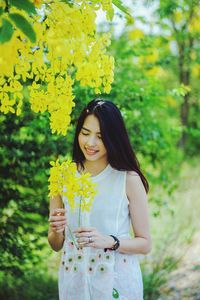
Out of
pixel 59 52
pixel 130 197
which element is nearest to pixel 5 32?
pixel 59 52

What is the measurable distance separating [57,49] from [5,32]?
0.90 feet

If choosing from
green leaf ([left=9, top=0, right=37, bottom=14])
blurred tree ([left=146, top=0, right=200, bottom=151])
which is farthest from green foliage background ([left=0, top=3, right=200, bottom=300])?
green leaf ([left=9, top=0, right=37, bottom=14])

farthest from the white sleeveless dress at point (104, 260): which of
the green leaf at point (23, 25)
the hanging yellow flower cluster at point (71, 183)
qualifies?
the green leaf at point (23, 25)

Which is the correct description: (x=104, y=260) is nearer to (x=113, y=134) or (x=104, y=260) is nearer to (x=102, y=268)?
(x=102, y=268)

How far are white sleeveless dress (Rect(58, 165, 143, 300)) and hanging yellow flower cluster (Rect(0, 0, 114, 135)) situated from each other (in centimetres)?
45

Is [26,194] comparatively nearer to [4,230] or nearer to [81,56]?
[4,230]

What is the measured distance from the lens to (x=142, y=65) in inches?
229

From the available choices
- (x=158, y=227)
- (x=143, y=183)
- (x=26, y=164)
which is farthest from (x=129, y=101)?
(x=158, y=227)

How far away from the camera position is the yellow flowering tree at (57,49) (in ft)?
5.66

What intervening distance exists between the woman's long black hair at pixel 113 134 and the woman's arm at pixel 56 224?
320mm

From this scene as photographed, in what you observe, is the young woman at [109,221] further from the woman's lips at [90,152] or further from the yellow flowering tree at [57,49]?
the yellow flowering tree at [57,49]

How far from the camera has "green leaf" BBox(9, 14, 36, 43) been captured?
156 centimetres

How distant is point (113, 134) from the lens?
94.7 inches

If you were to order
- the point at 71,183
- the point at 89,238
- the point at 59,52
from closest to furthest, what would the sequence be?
the point at 59,52
the point at 71,183
the point at 89,238
